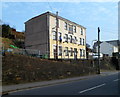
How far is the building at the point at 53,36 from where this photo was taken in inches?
1449

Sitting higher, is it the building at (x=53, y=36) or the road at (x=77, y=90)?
the building at (x=53, y=36)

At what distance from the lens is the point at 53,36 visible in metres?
37.6

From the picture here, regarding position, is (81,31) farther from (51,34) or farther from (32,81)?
(32,81)

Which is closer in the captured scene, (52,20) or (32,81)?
(32,81)

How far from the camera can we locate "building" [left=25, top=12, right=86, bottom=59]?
3681 centimetres

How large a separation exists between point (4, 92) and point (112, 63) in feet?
149

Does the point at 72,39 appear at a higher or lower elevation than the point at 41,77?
higher

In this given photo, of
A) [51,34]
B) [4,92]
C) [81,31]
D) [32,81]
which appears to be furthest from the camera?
[81,31]

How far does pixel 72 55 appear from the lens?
138 feet

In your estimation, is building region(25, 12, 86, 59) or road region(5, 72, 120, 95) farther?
building region(25, 12, 86, 59)

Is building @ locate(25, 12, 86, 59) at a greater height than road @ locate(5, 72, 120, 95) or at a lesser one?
greater

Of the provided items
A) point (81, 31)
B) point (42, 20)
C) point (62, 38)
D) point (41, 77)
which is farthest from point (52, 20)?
point (41, 77)

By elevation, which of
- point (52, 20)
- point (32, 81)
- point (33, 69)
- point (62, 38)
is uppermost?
point (52, 20)

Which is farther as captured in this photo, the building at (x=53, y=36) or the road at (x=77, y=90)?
the building at (x=53, y=36)
